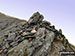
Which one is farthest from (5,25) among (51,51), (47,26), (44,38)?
(51,51)

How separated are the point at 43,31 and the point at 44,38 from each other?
2.95m

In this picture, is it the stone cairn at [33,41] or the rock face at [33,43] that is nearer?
the rock face at [33,43]

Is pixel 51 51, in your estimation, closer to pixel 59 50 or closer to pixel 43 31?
pixel 59 50

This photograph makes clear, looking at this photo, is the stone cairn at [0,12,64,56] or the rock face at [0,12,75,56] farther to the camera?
the stone cairn at [0,12,64,56]

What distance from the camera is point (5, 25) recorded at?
58719mm

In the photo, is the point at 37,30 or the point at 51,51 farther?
the point at 37,30

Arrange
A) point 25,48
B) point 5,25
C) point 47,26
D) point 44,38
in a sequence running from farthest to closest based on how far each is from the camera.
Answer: point 5,25 < point 47,26 < point 44,38 < point 25,48

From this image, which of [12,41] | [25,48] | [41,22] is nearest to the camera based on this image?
[25,48]

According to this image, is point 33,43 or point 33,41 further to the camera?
point 33,41

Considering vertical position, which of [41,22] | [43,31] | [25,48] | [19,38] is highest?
[41,22]

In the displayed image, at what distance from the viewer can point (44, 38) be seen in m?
38.5

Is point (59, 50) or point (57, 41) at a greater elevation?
point (57, 41)

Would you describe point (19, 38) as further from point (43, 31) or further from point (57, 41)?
point (57, 41)

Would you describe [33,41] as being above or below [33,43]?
above
